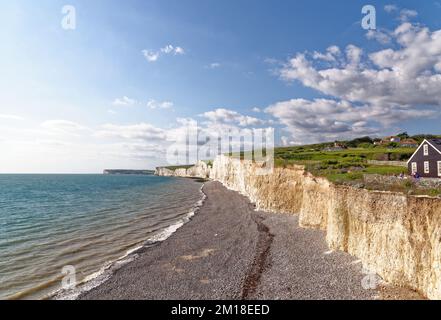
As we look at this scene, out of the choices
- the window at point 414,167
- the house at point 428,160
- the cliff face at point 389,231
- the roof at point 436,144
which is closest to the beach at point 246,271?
the cliff face at point 389,231

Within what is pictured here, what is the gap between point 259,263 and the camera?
19594mm

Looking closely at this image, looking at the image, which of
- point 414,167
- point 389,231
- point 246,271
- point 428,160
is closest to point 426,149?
point 428,160

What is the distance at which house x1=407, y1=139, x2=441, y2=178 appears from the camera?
2348cm

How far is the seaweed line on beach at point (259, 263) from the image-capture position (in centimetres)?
1573

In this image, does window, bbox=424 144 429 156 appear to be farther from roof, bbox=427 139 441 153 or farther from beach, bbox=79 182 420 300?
beach, bbox=79 182 420 300

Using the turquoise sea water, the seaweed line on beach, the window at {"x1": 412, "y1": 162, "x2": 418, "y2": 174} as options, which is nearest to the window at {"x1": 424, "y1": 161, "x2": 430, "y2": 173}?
the window at {"x1": 412, "y1": 162, "x2": 418, "y2": 174}

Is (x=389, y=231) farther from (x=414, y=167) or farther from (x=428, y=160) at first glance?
(x=414, y=167)

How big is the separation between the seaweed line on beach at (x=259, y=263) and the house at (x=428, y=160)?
15.7 meters

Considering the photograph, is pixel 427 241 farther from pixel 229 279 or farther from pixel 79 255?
pixel 79 255

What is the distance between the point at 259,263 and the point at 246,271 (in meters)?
1.73

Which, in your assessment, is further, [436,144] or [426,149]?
[426,149]
